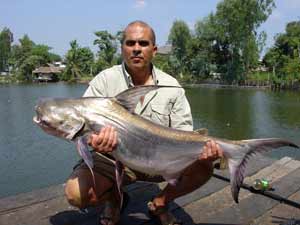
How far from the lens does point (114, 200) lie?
140 inches

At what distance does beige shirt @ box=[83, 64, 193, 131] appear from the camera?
359 centimetres

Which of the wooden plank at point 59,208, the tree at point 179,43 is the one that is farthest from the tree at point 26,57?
the wooden plank at point 59,208

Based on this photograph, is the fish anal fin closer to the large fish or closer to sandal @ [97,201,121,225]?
the large fish

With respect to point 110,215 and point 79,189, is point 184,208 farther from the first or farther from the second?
point 79,189

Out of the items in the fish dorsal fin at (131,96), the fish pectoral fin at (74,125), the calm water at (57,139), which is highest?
the fish dorsal fin at (131,96)

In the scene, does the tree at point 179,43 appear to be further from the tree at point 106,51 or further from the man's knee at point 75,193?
the man's knee at point 75,193

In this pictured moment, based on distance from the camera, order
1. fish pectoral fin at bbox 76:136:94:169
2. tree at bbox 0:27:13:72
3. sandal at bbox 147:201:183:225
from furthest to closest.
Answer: tree at bbox 0:27:13:72, sandal at bbox 147:201:183:225, fish pectoral fin at bbox 76:136:94:169

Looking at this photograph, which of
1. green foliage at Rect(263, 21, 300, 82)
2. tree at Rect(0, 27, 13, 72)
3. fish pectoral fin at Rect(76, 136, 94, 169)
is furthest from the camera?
tree at Rect(0, 27, 13, 72)

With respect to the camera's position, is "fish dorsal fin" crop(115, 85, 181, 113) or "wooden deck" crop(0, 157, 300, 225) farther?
"wooden deck" crop(0, 157, 300, 225)

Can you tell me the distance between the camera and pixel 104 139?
280 centimetres

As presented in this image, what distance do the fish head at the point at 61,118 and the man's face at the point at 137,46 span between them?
86 cm

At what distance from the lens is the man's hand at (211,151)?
294 cm

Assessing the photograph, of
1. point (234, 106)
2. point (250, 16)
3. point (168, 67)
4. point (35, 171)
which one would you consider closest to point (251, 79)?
point (250, 16)

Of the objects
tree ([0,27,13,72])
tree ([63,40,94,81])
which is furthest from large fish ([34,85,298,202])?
tree ([0,27,13,72])
